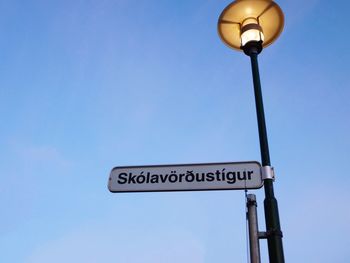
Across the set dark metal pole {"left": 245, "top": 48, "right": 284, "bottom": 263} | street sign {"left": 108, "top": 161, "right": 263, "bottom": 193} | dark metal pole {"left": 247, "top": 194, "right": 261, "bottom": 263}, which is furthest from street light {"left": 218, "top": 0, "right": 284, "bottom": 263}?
dark metal pole {"left": 247, "top": 194, "right": 261, "bottom": 263}

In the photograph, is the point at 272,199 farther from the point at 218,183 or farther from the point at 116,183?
the point at 116,183

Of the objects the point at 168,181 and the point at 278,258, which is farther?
the point at 168,181

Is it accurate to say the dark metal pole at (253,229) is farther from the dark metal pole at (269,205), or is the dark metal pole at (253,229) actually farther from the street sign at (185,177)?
the street sign at (185,177)

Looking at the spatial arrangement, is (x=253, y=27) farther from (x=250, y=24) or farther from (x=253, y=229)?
(x=253, y=229)

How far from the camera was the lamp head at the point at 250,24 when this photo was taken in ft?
13.0

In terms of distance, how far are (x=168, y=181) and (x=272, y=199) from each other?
98 centimetres

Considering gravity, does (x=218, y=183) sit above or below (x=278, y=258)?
above

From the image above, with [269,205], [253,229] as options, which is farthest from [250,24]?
[253,229]

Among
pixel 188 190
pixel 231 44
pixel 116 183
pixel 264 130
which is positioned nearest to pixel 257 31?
pixel 231 44

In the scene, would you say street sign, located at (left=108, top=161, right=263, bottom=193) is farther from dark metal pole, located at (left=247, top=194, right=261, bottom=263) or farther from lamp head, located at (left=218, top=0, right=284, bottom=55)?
lamp head, located at (left=218, top=0, right=284, bottom=55)

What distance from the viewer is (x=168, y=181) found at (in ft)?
11.4

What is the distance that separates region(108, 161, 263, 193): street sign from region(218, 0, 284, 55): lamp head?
1.35m

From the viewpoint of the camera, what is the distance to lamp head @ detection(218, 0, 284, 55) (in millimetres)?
3955

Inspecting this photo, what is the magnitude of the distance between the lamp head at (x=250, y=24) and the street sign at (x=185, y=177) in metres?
1.35
